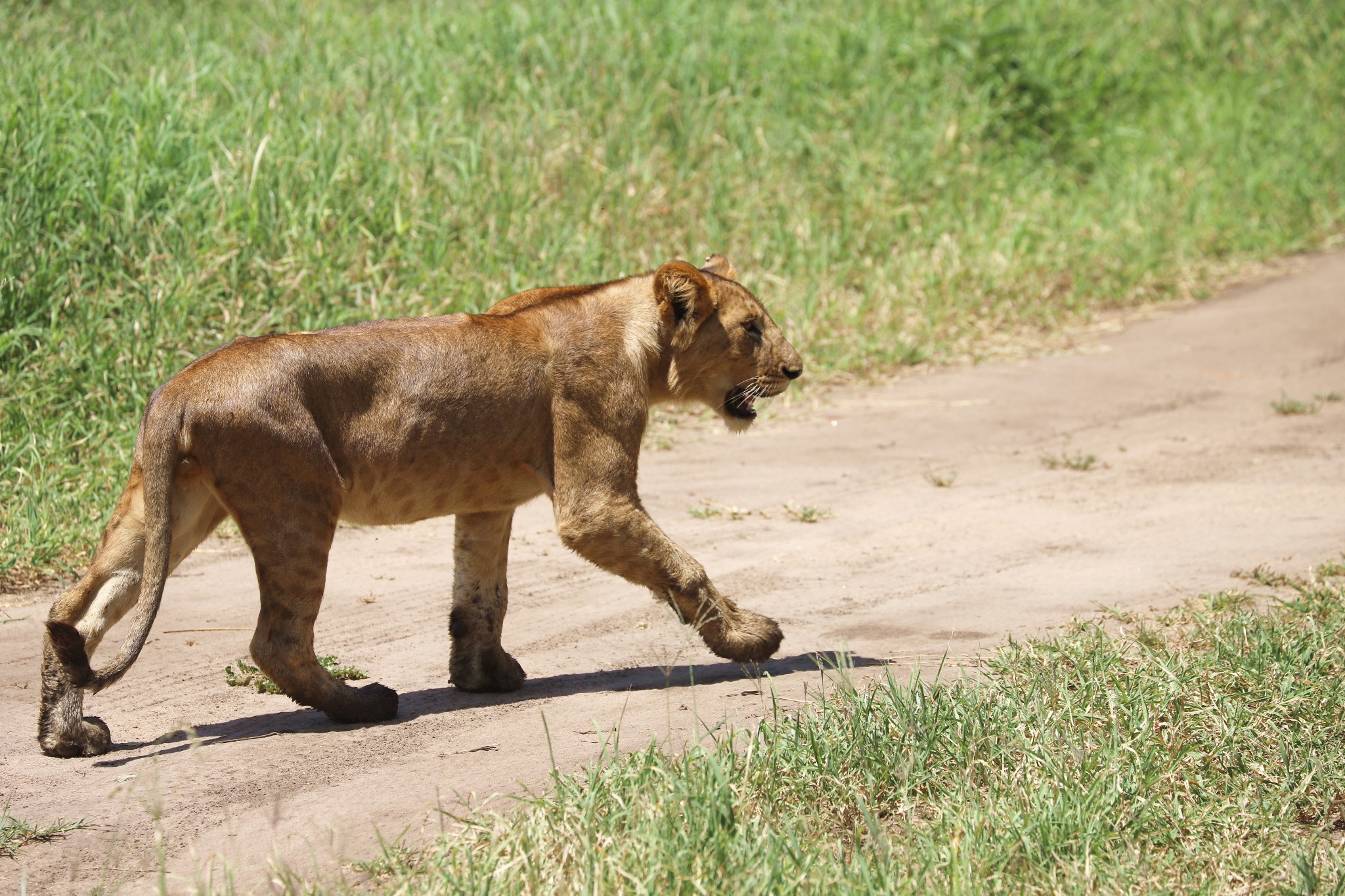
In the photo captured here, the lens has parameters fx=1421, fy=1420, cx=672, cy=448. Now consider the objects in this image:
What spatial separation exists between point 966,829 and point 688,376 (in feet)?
7.84

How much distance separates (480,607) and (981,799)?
1.93m

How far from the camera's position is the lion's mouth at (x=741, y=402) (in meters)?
5.43

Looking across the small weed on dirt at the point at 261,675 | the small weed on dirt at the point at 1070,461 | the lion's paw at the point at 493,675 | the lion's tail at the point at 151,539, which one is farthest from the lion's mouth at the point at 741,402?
the small weed on dirt at the point at 1070,461

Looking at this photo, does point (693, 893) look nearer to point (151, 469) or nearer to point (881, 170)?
point (151, 469)

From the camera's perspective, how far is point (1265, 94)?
573 inches

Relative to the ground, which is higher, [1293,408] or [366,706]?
[366,706]

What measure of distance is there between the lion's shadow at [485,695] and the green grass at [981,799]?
1.60 ft

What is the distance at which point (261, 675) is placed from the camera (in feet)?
15.9

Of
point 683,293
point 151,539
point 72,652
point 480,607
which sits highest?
point 683,293

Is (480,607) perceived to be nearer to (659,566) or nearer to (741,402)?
(659,566)

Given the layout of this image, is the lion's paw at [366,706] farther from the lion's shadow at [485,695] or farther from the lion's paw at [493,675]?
the lion's paw at [493,675]

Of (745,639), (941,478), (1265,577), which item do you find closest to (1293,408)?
(941,478)

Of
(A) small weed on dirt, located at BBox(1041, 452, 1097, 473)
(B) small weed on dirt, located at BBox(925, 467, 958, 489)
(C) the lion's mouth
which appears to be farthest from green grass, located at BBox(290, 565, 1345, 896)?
(A) small weed on dirt, located at BBox(1041, 452, 1097, 473)

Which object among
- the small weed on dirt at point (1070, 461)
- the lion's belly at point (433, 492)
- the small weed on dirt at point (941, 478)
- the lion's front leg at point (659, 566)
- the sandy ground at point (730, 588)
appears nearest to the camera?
the sandy ground at point (730, 588)
